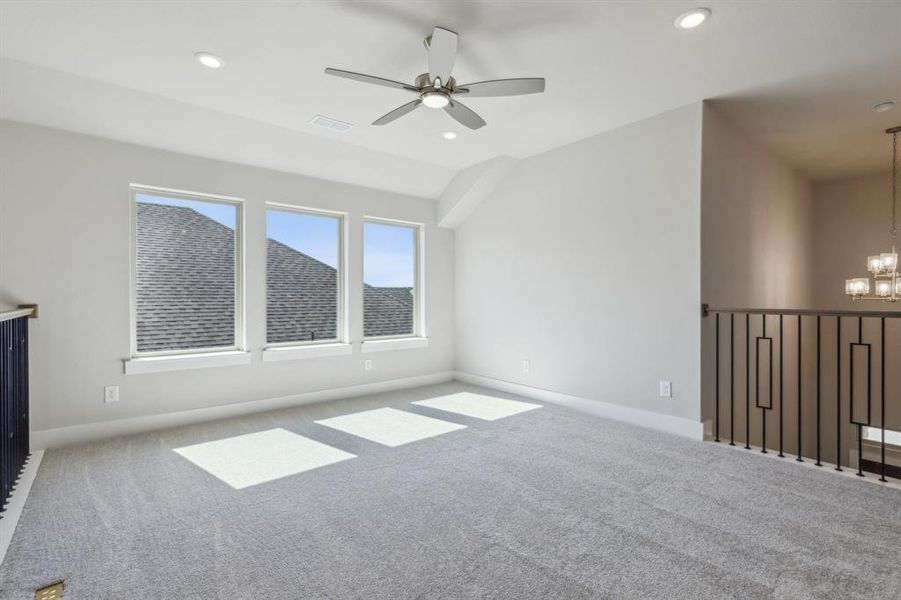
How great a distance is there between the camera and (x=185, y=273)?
394cm

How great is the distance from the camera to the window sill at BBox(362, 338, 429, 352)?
4.99m

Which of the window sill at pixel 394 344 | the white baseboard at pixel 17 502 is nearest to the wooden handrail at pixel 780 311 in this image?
the window sill at pixel 394 344

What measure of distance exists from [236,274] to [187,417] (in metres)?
1.37

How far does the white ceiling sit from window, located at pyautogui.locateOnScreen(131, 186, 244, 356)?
0.55 metres

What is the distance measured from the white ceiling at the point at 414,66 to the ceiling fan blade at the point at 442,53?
7.2 inches

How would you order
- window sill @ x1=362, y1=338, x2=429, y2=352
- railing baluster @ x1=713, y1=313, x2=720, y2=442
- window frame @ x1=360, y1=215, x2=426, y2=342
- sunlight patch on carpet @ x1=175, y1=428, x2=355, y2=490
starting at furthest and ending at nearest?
window frame @ x1=360, y1=215, x2=426, y2=342 → window sill @ x1=362, y1=338, x2=429, y2=352 → railing baluster @ x1=713, y1=313, x2=720, y2=442 → sunlight patch on carpet @ x1=175, y1=428, x2=355, y2=490

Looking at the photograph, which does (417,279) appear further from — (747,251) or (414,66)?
(747,251)

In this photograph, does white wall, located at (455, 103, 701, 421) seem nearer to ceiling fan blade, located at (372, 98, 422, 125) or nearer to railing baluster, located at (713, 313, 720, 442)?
railing baluster, located at (713, 313, 720, 442)

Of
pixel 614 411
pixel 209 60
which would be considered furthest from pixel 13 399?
pixel 614 411

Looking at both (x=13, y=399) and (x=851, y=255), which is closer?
(x=13, y=399)

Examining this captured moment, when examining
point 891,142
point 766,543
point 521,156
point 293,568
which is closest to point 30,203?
point 293,568

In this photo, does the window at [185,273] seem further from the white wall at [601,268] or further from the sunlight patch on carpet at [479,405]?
the white wall at [601,268]

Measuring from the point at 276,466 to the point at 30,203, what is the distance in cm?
267

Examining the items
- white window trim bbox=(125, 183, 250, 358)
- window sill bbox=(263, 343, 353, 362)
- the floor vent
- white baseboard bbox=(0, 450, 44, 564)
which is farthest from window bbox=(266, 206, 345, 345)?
the floor vent
